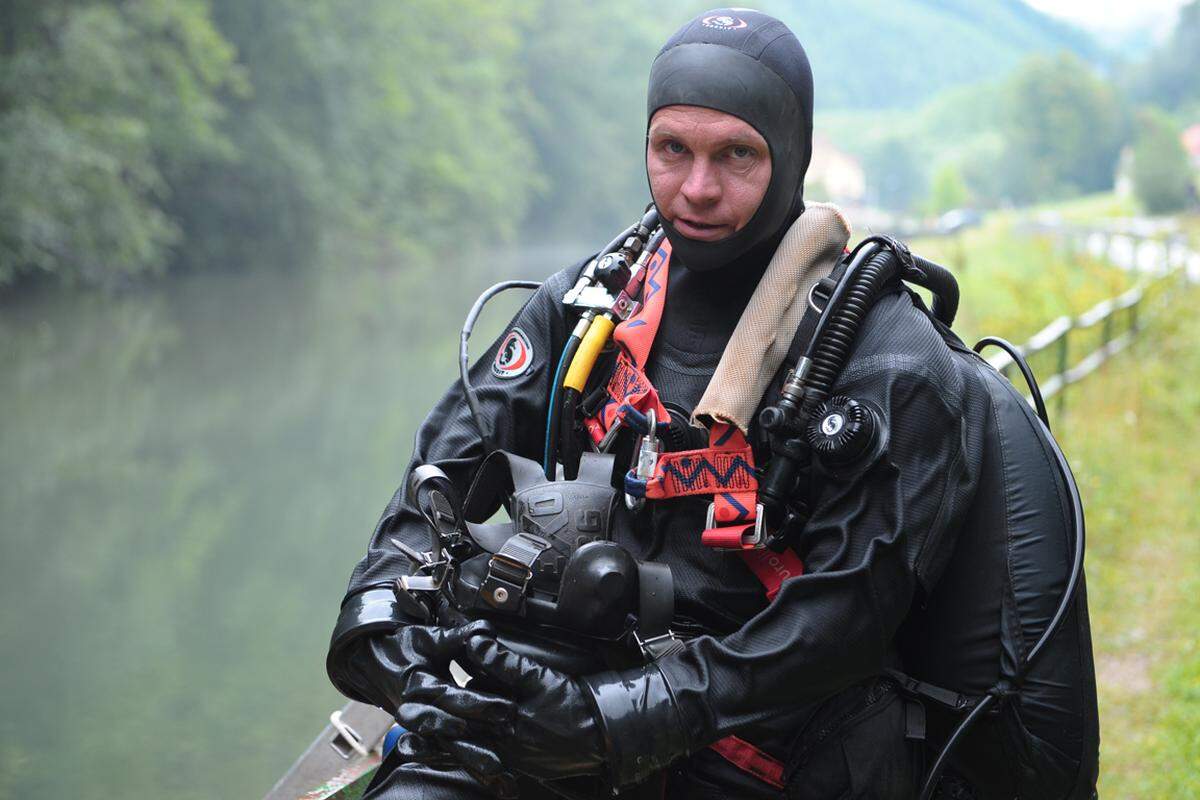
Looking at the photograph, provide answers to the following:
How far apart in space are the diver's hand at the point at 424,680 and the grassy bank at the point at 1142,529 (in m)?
2.79

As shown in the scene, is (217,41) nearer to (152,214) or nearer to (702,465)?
(152,214)

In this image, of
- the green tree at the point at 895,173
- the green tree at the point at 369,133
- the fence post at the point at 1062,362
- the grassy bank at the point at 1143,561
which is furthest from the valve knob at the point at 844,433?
the green tree at the point at 895,173

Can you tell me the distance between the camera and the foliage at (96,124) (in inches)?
725

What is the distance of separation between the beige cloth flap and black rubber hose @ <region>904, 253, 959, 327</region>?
137 mm

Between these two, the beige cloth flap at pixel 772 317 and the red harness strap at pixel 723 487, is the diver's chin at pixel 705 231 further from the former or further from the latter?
the red harness strap at pixel 723 487

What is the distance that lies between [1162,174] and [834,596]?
37623 mm

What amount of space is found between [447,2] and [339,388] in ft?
95.9

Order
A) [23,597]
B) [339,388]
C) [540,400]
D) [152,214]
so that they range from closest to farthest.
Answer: [540,400] < [23,597] < [339,388] < [152,214]

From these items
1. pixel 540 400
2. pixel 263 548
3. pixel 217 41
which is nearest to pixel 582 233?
pixel 217 41

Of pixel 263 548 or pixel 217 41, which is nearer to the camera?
pixel 263 548

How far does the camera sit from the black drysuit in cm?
207

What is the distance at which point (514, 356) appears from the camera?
259cm

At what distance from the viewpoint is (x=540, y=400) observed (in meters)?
2.58

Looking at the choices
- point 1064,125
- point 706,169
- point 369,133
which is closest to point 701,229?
point 706,169
